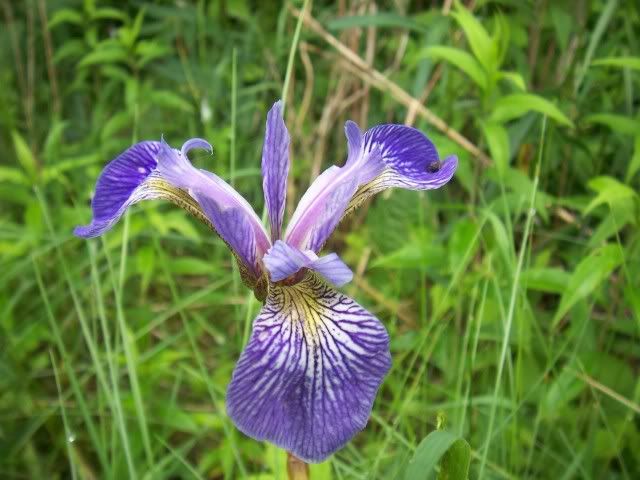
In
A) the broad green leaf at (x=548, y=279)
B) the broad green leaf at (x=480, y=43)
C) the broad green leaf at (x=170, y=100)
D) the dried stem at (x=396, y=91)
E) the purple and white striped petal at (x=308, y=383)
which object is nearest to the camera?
the purple and white striped petal at (x=308, y=383)

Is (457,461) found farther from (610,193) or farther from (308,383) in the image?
(610,193)

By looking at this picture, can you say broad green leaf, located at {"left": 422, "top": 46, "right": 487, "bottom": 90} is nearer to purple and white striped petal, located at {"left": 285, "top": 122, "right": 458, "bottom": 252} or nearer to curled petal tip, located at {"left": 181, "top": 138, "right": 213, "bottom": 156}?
purple and white striped petal, located at {"left": 285, "top": 122, "right": 458, "bottom": 252}

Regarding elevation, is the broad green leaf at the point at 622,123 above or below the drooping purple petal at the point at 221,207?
below

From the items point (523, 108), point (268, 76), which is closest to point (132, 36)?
point (268, 76)

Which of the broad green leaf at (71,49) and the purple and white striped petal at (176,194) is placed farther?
the broad green leaf at (71,49)

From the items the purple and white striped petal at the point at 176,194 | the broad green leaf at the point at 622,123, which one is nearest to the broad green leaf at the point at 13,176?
the purple and white striped petal at the point at 176,194

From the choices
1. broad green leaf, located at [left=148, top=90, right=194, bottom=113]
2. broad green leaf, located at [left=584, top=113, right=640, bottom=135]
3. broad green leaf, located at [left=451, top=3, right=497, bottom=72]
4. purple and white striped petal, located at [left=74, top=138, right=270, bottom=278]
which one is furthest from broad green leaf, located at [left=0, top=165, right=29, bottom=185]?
broad green leaf, located at [left=584, top=113, right=640, bottom=135]

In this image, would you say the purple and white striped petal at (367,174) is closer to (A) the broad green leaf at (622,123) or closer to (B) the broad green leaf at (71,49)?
(A) the broad green leaf at (622,123)
